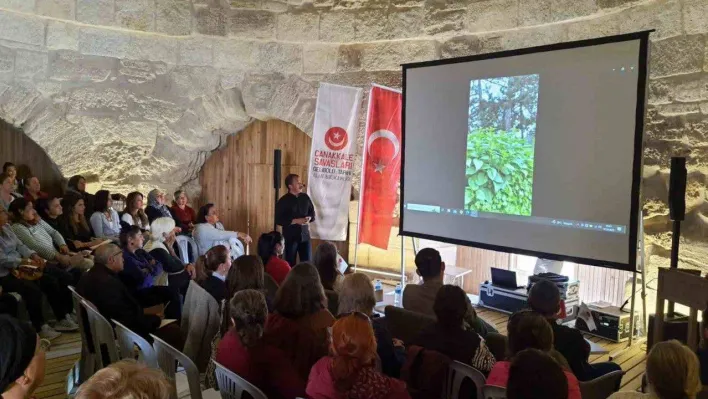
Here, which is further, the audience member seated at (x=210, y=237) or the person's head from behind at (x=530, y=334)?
the audience member seated at (x=210, y=237)

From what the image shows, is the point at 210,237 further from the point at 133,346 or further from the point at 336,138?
the point at 133,346

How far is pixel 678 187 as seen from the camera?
12.2 ft

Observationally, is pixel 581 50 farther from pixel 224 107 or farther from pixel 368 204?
pixel 224 107

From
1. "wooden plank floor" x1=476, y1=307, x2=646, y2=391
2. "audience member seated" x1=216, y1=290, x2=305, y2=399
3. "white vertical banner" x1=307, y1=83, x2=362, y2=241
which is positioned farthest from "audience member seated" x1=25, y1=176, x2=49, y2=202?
"wooden plank floor" x1=476, y1=307, x2=646, y2=391

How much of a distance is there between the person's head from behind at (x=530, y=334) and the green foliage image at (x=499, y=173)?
7.43 ft

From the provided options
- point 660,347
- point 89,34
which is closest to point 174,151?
point 89,34

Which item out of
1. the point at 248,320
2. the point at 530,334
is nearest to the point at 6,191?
the point at 248,320

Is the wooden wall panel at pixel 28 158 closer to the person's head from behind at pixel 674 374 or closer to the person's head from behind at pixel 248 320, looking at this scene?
the person's head from behind at pixel 248 320

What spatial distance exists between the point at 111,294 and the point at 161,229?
2.04m

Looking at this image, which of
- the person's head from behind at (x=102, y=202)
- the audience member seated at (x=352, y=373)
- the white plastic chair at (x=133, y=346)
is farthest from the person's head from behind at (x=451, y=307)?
the person's head from behind at (x=102, y=202)

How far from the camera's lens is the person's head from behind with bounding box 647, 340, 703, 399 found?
1780 mm

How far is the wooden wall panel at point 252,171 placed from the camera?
7527mm

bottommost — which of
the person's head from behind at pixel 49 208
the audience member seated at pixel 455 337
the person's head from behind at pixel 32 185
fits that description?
the audience member seated at pixel 455 337

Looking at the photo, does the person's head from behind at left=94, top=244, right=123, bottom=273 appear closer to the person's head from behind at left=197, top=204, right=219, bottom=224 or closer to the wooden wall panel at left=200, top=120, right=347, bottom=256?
the person's head from behind at left=197, top=204, right=219, bottom=224
